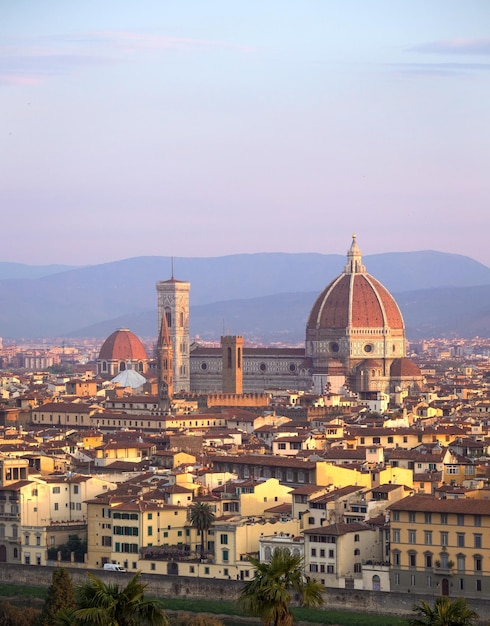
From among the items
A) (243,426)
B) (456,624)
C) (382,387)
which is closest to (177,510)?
(456,624)

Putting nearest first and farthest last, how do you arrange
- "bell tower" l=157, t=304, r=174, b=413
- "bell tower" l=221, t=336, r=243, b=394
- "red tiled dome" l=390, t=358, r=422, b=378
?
"bell tower" l=157, t=304, r=174, b=413
"bell tower" l=221, t=336, r=243, b=394
"red tiled dome" l=390, t=358, r=422, b=378

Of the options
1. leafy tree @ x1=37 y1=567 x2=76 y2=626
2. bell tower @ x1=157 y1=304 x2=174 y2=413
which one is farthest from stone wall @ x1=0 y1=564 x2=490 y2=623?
bell tower @ x1=157 y1=304 x2=174 y2=413

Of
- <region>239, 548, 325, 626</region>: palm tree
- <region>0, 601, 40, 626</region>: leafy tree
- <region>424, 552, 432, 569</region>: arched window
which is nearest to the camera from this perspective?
<region>239, 548, 325, 626</region>: palm tree

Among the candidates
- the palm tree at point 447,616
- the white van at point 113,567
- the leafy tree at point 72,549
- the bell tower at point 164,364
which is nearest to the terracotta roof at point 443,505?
the white van at point 113,567

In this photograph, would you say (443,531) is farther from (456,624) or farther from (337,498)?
(456,624)

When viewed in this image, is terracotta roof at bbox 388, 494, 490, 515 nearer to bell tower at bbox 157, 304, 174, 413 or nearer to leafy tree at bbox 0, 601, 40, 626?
leafy tree at bbox 0, 601, 40, 626
